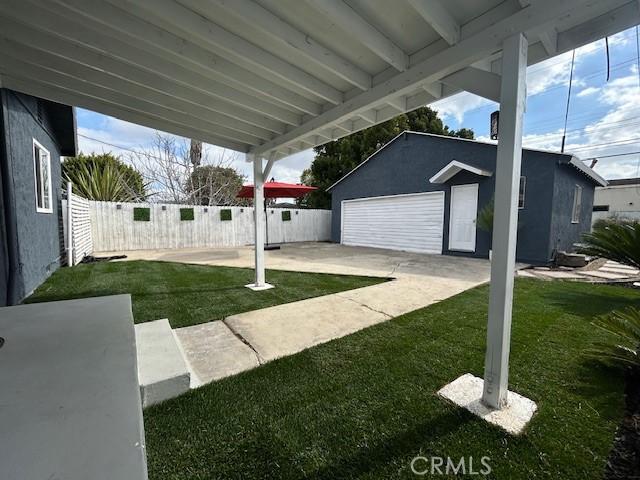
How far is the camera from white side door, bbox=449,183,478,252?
8578 mm

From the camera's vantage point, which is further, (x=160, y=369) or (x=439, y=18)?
(x=160, y=369)

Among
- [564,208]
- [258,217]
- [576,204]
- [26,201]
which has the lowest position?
[258,217]

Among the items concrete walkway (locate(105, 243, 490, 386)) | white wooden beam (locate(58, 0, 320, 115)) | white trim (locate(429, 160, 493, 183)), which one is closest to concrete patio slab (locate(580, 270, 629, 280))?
concrete walkway (locate(105, 243, 490, 386))

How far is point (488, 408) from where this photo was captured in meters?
1.82

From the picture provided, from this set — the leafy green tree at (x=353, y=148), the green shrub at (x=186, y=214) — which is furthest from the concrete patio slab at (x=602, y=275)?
the leafy green tree at (x=353, y=148)

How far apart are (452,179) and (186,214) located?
9384 millimetres

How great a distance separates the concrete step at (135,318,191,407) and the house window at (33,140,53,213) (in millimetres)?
4237

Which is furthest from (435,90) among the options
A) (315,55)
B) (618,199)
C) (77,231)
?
(618,199)

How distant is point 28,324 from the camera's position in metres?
1.76

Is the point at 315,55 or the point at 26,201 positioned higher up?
the point at 315,55

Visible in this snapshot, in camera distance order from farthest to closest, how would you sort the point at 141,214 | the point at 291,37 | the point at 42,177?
the point at 141,214 → the point at 42,177 → the point at 291,37

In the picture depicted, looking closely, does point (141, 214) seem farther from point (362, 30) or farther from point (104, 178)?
point (362, 30)

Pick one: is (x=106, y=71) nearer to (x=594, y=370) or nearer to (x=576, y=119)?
(x=594, y=370)

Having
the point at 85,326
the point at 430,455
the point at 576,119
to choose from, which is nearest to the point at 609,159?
the point at 576,119
